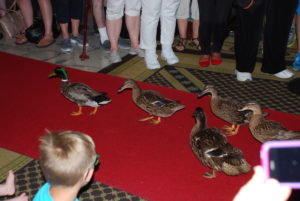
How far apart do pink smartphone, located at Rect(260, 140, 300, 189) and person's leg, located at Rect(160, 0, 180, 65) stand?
4.26 meters

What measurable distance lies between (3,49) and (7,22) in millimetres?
792

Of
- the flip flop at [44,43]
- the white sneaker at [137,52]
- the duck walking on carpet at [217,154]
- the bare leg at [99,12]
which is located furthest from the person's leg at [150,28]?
the duck walking on carpet at [217,154]

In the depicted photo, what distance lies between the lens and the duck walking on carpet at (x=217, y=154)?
9.99 ft

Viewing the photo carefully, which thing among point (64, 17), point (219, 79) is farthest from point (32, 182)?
point (64, 17)

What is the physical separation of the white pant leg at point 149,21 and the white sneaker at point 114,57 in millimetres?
523

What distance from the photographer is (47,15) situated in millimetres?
6391

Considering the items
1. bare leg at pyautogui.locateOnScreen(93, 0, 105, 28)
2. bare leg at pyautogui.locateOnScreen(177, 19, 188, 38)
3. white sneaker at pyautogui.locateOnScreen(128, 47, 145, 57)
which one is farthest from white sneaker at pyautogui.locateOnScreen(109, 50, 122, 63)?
bare leg at pyautogui.locateOnScreen(177, 19, 188, 38)

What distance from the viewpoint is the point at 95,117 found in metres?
4.16

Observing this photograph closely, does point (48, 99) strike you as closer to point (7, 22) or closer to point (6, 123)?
point (6, 123)

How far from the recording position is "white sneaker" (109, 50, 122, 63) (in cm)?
579

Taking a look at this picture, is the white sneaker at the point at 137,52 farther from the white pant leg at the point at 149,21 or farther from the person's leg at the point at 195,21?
the person's leg at the point at 195,21

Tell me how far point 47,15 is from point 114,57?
1578mm

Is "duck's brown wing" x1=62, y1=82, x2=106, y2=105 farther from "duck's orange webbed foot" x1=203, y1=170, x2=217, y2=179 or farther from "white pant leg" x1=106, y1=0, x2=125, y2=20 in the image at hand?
"white pant leg" x1=106, y1=0, x2=125, y2=20

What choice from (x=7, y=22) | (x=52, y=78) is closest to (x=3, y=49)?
(x=7, y=22)
